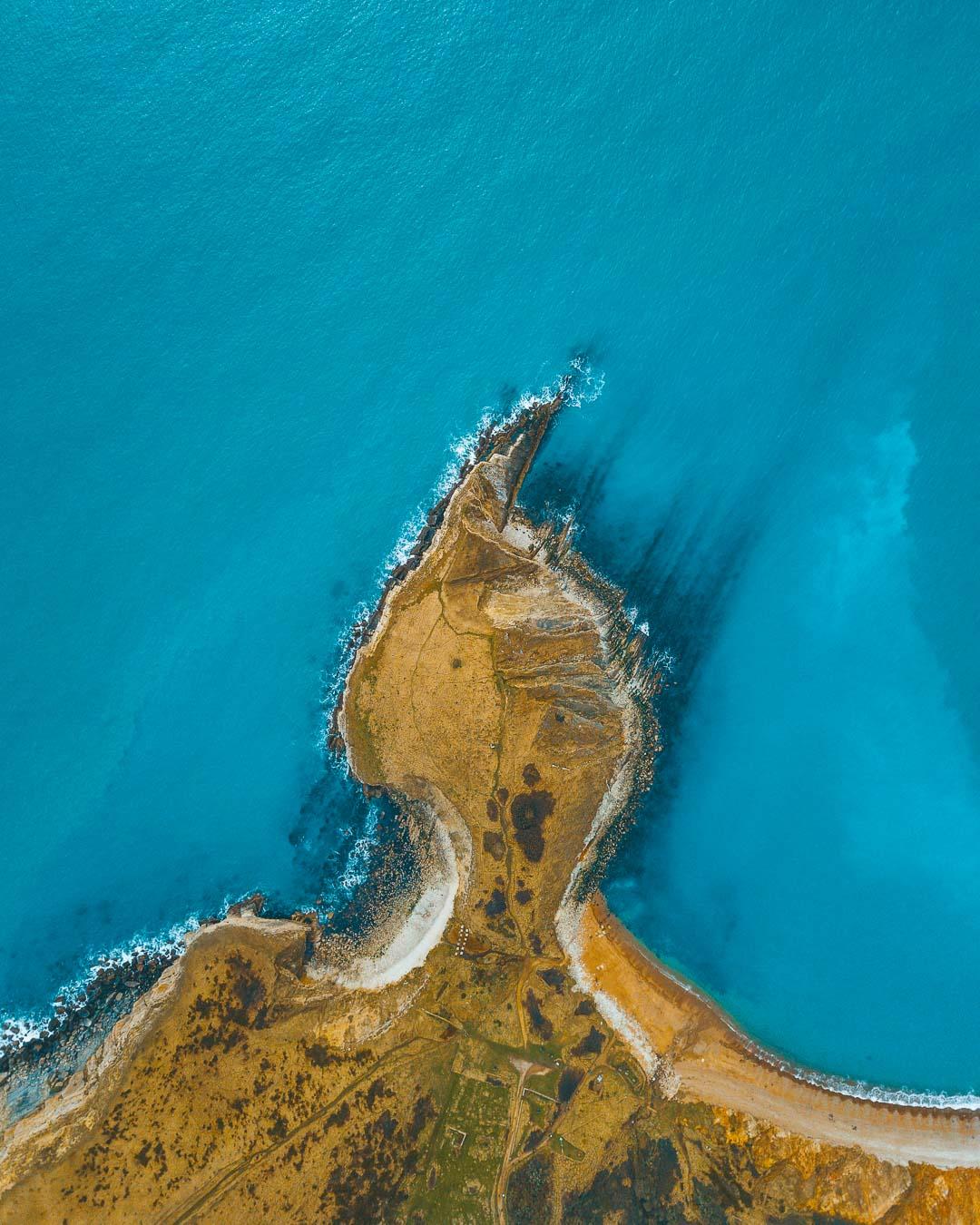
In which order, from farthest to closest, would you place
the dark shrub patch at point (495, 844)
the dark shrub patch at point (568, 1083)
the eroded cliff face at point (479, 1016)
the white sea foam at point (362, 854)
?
1. the white sea foam at point (362, 854)
2. the dark shrub patch at point (495, 844)
3. the dark shrub patch at point (568, 1083)
4. the eroded cliff face at point (479, 1016)

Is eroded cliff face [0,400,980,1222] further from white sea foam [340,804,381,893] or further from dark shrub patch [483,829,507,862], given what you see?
white sea foam [340,804,381,893]

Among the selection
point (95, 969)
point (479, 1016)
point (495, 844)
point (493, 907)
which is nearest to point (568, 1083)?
point (479, 1016)

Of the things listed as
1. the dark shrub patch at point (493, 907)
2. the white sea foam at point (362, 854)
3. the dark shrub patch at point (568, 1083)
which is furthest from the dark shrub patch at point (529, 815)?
the dark shrub patch at point (568, 1083)

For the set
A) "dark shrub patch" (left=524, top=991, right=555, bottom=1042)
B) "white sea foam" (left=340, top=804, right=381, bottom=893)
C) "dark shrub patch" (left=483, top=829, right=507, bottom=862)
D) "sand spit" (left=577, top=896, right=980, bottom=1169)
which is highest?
"white sea foam" (left=340, top=804, right=381, bottom=893)

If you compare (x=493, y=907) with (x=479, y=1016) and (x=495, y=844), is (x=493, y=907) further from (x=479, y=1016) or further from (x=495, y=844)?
(x=479, y=1016)

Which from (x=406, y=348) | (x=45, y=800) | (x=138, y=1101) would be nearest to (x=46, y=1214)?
(x=138, y=1101)

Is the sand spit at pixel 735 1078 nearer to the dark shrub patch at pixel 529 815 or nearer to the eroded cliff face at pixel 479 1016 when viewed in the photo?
the eroded cliff face at pixel 479 1016

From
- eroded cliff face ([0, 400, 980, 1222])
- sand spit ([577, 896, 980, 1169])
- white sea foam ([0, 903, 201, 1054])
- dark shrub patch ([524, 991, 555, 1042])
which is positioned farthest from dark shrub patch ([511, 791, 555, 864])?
white sea foam ([0, 903, 201, 1054])

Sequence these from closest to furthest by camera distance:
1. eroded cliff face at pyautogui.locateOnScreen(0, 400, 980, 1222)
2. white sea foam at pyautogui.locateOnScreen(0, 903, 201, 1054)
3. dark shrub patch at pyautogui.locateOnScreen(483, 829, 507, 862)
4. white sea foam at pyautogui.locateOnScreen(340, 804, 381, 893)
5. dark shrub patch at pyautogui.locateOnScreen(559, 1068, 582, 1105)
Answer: eroded cliff face at pyautogui.locateOnScreen(0, 400, 980, 1222) → dark shrub patch at pyautogui.locateOnScreen(559, 1068, 582, 1105) → white sea foam at pyautogui.locateOnScreen(0, 903, 201, 1054) → dark shrub patch at pyautogui.locateOnScreen(483, 829, 507, 862) → white sea foam at pyautogui.locateOnScreen(340, 804, 381, 893)
